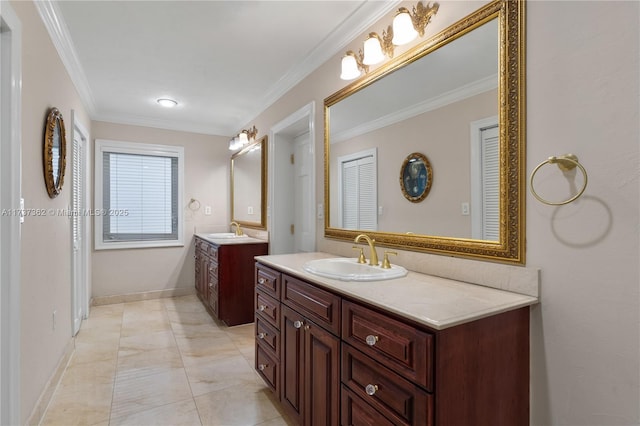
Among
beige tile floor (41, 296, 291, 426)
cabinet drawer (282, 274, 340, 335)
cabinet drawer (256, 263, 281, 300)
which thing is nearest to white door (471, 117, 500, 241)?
cabinet drawer (282, 274, 340, 335)

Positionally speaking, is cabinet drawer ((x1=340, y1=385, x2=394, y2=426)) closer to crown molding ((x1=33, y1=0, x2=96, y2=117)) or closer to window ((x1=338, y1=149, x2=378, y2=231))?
window ((x1=338, y1=149, x2=378, y2=231))

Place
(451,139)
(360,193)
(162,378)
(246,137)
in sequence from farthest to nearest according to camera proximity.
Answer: (246,137) → (162,378) → (360,193) → (451,139)

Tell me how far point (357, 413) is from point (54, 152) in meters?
2.51

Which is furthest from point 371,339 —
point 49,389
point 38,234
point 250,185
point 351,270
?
point 250,185

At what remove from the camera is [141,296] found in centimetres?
438

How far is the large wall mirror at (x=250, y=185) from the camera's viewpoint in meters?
3.70

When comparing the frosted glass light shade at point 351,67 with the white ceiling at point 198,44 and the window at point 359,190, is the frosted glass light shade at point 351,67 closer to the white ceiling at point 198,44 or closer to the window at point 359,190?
the white ceiling at point 198,44

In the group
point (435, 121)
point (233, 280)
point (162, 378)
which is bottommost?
point (162, 378)

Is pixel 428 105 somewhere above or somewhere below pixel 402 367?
above

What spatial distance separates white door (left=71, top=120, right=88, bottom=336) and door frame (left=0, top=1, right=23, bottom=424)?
1.79 m

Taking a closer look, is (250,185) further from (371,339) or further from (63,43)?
(371,339)

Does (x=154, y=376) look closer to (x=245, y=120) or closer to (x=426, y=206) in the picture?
(x=426, y=206)

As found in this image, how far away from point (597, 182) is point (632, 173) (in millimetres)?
91

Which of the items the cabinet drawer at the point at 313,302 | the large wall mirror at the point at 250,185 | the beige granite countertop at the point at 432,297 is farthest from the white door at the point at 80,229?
the beige granite countertop at the point at 432,297
